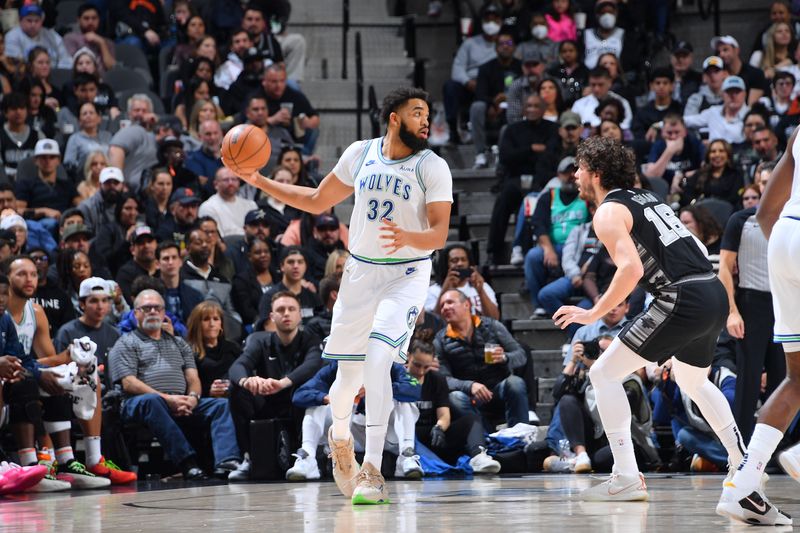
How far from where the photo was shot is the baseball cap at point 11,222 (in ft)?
37.3

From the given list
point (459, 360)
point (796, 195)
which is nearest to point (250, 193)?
point (459, 360)

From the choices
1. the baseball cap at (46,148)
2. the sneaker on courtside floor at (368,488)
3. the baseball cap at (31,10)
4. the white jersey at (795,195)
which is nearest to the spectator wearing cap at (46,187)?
the baseball cap at (46,148)

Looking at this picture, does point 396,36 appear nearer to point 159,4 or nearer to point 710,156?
point 159,4

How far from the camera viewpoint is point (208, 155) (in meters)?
14.0

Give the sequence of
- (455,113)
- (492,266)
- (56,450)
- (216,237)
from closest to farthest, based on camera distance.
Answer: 1. (56,450)
2. (216,237)
3. (492,266)
4. (455,113)

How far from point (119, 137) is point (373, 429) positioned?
8.07 m

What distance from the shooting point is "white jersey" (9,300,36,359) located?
9922 mm

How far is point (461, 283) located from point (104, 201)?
3.89m

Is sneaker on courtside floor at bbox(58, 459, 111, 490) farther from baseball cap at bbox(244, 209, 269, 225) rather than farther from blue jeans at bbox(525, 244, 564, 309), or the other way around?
blue jeans at bbox(525, 244, 564, 309)

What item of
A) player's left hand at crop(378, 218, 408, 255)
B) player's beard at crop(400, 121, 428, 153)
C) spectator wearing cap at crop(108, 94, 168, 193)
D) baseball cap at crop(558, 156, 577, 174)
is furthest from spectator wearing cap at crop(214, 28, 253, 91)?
player's left hand at crop(378, 218, 408, 255)

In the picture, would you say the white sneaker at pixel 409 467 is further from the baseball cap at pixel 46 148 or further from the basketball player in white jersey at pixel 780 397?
the baseball cap at pixel 46 148

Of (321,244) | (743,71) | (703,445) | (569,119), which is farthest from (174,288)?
(743,71)

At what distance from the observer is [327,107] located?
1728 cm

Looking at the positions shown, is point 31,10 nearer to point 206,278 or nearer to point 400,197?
point 206,278
